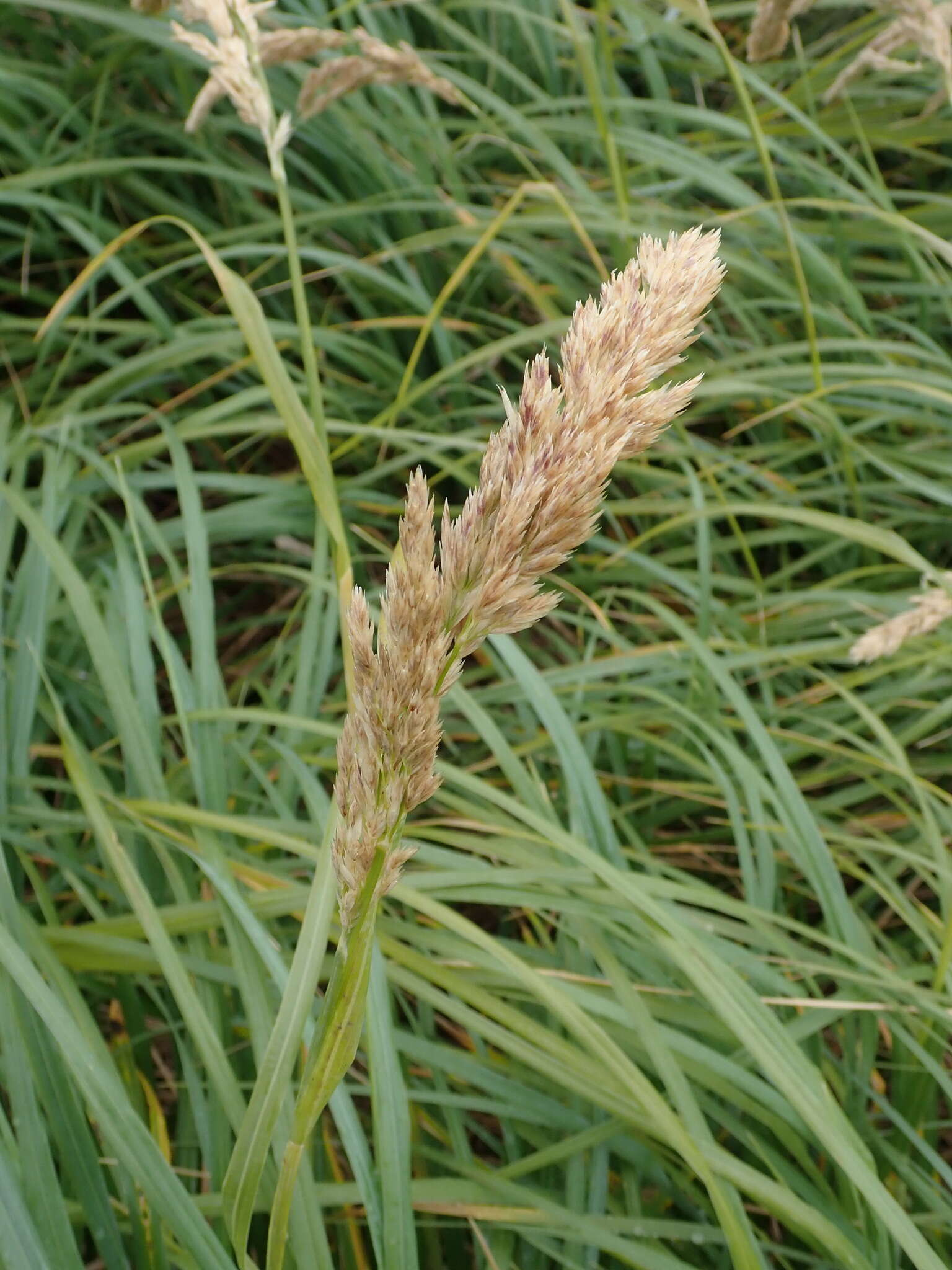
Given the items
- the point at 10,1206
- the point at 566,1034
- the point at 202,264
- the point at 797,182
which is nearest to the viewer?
the point at 10,1206

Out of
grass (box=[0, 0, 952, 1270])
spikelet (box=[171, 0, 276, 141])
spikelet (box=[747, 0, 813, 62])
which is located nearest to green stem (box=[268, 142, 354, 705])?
spikelet (box=[171, 0, 276, 141])

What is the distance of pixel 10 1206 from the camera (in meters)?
1.10

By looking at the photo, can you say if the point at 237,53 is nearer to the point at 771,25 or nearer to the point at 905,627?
the point at 771,25

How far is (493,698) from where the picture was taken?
2.08 metres

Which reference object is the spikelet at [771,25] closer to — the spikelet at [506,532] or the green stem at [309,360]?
the green stem at [309,360]

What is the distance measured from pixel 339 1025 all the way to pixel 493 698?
119 centimetres

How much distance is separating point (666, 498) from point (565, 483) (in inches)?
69.6

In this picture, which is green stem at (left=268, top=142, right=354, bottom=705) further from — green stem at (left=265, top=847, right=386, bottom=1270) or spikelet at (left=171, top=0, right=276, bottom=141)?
green stem at (left=265, top=847, right=386, bottom=1270)

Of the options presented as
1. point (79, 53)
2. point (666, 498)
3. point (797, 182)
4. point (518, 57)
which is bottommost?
point (666, 498)

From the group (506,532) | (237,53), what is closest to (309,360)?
(237,53)

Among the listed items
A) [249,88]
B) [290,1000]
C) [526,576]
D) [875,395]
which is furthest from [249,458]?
[526,576]

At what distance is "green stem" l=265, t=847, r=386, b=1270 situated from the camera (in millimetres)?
888

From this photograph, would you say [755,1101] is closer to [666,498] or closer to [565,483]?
[565,483]

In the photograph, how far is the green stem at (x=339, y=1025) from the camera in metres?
0.89
